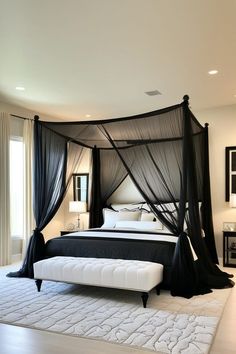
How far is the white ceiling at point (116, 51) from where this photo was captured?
305cm

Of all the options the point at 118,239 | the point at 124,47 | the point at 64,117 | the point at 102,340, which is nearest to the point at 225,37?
the point at 124,47

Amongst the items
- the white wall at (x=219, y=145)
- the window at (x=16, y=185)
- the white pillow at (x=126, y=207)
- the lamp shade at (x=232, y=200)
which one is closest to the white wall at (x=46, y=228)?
the white wall at (x=219, y=145)

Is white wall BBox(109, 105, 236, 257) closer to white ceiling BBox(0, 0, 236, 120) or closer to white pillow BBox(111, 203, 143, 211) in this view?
white ceiling BBox(0, 0, 236, 120)

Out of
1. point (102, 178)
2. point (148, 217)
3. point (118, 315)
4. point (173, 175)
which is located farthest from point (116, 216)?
point (118, 315)

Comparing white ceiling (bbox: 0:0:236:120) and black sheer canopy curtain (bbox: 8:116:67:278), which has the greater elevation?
white ceiling (bbox: 0:0:236:120)

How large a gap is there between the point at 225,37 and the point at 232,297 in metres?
3.10

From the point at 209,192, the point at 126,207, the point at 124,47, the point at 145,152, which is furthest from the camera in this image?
→ the point at 126,207

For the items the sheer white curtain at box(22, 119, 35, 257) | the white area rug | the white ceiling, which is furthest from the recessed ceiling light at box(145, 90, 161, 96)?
the white area rug

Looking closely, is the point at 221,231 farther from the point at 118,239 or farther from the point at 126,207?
the point at 118,239

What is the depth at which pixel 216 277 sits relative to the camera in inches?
189

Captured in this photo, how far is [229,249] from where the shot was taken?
19.6 ft

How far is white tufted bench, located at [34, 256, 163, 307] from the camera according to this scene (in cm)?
379

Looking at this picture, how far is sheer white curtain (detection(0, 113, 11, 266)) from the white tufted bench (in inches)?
71.8

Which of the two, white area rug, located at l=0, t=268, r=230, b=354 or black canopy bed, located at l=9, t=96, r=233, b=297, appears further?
black canopy bed, located at l=9, t=96, r=233, b=297
